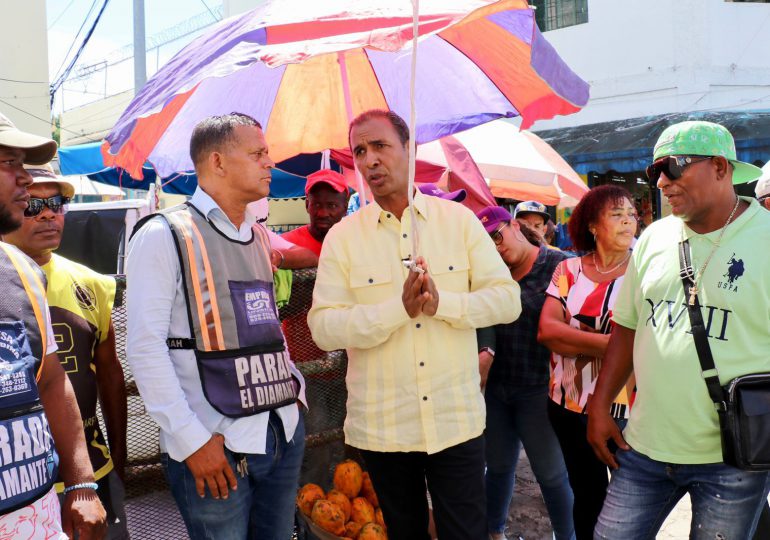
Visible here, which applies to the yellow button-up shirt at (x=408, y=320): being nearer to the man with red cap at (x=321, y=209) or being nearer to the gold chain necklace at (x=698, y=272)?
the gold chain necklace at (x=698, y=272)

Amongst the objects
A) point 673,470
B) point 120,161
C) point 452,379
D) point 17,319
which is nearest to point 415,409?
point 452,379

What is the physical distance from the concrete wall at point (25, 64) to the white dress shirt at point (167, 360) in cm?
1655

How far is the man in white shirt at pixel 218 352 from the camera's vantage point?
7.45 feet

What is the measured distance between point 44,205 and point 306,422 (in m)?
1.79

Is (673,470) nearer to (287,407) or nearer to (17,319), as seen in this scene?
(287,407)

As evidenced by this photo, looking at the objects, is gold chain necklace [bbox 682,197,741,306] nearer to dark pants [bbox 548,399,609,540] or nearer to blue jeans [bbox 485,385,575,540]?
dark pants [bbox 548,399,609,540]

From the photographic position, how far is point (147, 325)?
7.41ft

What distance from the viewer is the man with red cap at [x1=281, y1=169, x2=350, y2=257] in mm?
4691

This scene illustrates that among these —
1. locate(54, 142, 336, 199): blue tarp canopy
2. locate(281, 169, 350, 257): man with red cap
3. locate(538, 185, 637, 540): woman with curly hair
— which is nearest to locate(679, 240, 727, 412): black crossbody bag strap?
locate(538, 185, 637, 540): woman with curly hair

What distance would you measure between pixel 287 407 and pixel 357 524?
52.8 inches

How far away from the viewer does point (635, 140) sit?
1164 cm

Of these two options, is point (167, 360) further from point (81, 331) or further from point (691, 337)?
point (691, 337)

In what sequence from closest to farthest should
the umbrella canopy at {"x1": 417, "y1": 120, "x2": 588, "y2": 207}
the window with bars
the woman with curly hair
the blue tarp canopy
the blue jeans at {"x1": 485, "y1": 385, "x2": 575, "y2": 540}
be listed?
the woman with curly hair → the blue jeans at {"x1": 485, "y1": 385, "x2": 575, "y2": 540} → the umbrella canopy at {"x1": 417, "y1": 120, "x2": 588, "y2": 207} → the blue tarp canopy → the window with bars

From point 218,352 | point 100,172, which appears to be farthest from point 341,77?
point 100,172
